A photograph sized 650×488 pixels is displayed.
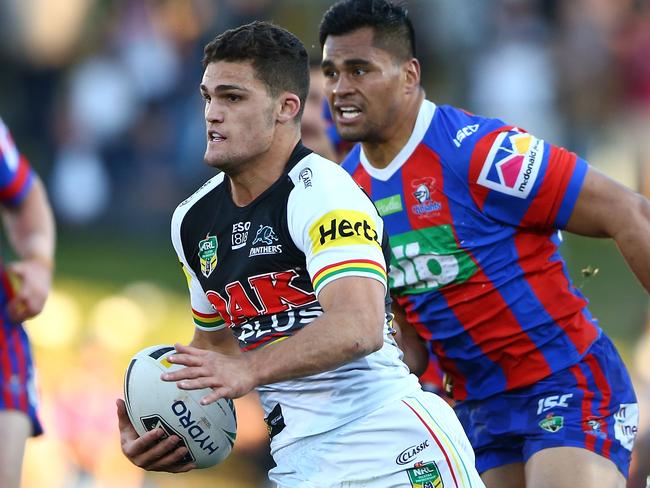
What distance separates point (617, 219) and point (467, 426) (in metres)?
1.20

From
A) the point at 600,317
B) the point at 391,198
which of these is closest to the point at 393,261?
the point at 391,198

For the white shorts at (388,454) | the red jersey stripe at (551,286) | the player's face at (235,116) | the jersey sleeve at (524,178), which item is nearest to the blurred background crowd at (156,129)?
the red jersey stripe at (551,286)

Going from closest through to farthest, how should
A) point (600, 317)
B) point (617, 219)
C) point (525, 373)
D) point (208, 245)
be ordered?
point (208, 245), point (617, 219), point (525, 373), point (600, 317)

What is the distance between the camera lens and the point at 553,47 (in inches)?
449

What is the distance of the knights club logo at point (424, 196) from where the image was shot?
5.01 metres

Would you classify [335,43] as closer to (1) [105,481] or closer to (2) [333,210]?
(2) [333,210]

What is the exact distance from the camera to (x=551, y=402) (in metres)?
5.02

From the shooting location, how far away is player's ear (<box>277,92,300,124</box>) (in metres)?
4.16

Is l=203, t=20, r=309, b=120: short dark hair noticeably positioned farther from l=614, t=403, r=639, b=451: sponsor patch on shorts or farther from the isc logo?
l=614, t=403, r=639, b=451: sponsor patch on shorts

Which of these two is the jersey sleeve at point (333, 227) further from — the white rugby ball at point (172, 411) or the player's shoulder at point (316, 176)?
the white rugby ball at point (172, 411)

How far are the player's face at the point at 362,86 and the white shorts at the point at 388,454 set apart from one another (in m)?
1.56

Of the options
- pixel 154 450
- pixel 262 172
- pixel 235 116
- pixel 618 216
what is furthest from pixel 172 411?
pixel 618 216

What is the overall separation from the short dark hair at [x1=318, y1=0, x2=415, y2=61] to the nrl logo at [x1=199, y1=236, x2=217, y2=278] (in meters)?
1.59

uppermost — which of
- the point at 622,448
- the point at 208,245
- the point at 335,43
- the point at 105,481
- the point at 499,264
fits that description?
the point at 335,43
